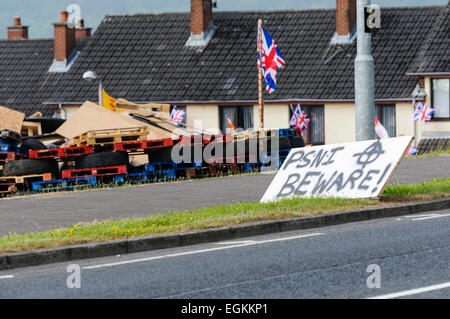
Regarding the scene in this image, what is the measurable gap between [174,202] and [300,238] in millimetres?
3844

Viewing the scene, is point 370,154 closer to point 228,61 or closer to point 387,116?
point 387,116

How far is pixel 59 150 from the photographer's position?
22.6 metres

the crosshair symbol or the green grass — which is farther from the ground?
the crosshair symbol

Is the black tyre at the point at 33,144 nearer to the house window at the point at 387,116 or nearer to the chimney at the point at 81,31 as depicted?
the house window at the point at 387,116

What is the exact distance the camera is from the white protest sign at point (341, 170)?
15117 millimetres

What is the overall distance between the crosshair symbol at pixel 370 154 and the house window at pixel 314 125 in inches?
1222

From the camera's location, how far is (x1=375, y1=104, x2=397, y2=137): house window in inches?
1791

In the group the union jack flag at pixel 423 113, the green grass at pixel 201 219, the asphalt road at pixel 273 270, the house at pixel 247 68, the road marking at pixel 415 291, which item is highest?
the house at pixel 247 68

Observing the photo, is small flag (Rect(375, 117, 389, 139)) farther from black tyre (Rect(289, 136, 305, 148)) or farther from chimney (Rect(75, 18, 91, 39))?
chimney (Rect(75, 18, 91, 39))

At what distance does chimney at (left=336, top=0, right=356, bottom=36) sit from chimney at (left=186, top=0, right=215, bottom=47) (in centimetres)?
644

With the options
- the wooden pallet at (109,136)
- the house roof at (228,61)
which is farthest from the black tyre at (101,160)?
the house roof at (228,61)

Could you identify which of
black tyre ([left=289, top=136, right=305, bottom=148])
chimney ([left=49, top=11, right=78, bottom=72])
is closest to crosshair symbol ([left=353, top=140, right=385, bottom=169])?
black tyre ([left=289, top=136, right=305, bottom=148])

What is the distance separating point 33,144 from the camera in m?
23.9

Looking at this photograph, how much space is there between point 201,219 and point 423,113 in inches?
1215
